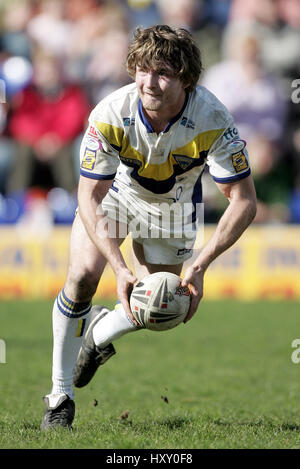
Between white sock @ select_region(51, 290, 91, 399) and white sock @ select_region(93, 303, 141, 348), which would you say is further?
white sock @ select_region(93, 303, 141, 348)

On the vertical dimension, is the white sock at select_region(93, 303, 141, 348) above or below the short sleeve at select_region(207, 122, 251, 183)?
below

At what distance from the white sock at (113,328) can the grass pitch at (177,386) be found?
47 centimetres

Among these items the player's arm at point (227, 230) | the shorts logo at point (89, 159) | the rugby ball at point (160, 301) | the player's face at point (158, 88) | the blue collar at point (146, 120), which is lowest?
the rugby ball at point (160, 301)

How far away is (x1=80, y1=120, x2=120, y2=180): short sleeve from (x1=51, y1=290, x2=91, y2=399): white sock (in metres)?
0.97

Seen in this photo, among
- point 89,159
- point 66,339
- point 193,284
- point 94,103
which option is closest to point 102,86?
point 94,103

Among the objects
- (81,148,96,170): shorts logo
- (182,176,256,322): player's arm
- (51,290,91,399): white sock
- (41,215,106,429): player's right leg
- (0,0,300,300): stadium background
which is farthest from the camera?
(0,0,300,300): stadium background

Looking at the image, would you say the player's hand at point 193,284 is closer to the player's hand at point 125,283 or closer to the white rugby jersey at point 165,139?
the player's hand at point 125,283

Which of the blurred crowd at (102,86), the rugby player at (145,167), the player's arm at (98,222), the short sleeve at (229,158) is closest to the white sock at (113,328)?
the rugby player at (145,167)

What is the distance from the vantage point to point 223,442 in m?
4.67

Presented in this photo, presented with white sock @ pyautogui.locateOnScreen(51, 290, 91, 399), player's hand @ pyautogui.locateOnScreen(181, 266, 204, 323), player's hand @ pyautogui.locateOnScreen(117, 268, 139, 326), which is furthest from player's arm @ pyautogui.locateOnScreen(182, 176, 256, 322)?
white sock @ pyautogui.locateOnScreen(51, 290, 91, 399)

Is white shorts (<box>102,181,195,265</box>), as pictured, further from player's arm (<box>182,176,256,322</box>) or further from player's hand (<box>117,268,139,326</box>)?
player's hand (<box>117,268,139,326</box>)

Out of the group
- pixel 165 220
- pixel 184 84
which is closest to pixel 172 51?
pixel 184 84

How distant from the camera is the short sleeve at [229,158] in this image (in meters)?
5.25

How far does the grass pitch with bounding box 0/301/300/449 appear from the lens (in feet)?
16.2
